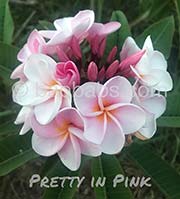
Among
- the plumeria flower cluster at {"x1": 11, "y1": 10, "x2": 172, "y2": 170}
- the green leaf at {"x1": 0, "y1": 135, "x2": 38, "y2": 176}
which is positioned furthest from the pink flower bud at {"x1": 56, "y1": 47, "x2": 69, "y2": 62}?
the green leaf at {"x1": 0, "y1": 135, "x2": 38, "y2": 176}

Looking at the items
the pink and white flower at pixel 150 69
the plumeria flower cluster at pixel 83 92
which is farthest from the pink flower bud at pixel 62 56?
the pink and white flower at pixel 150 69

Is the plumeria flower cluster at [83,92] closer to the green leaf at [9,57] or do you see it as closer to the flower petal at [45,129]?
the flower petal at [45,129]

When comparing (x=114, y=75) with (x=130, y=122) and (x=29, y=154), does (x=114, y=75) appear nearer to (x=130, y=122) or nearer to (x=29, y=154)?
(x=130, y=122)

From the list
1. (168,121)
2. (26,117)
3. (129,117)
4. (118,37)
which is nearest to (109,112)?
(129,117)

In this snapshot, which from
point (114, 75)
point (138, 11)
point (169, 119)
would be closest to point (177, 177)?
point (169, 119)

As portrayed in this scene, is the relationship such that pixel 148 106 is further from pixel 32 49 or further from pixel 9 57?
pixel 9 57

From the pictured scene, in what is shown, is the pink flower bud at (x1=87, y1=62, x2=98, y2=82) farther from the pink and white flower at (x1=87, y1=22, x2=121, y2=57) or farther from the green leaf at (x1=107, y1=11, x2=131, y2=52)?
the green leaf at (x1=107, y1=11, x2=131, y2=52)
